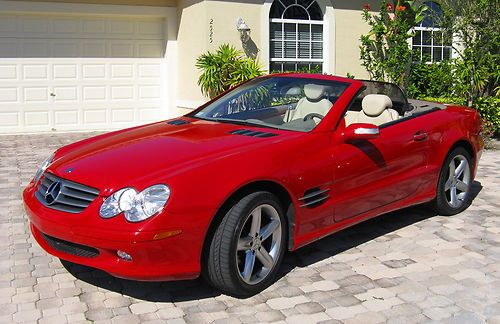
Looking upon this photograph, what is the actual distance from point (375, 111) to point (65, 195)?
2.95 metres

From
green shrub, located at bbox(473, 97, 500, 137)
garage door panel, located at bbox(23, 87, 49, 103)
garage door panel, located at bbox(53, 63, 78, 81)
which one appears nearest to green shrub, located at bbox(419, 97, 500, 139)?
green shrub, located at bbox(473, 97, 500, 137)

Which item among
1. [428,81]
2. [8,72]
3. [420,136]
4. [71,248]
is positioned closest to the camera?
[71,248]

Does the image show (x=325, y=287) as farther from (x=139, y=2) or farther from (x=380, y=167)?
(x=139, y=2)

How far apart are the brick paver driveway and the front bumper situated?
0.33 m

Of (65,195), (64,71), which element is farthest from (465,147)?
(64,71)

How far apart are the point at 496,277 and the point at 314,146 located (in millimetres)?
1732

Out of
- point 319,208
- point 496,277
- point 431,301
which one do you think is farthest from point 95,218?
point 496,277

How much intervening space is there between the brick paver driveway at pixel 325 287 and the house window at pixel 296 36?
287 inches

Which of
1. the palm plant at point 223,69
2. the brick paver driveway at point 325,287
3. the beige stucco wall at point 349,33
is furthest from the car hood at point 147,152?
the beige stucco wall at point 349,33

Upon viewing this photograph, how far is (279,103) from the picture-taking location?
Answer: 5211 millimetres

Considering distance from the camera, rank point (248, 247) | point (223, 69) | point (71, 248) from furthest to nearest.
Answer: point (223, 69), point (248, 247), point (71, 248)

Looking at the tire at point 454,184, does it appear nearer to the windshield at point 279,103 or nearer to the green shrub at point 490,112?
the windshield at point 279,103

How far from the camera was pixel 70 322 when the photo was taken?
3.61m

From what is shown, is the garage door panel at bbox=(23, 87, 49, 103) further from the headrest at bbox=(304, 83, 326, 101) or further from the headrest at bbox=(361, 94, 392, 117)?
the headrest at bbox=(361, 94, 392, 117)
